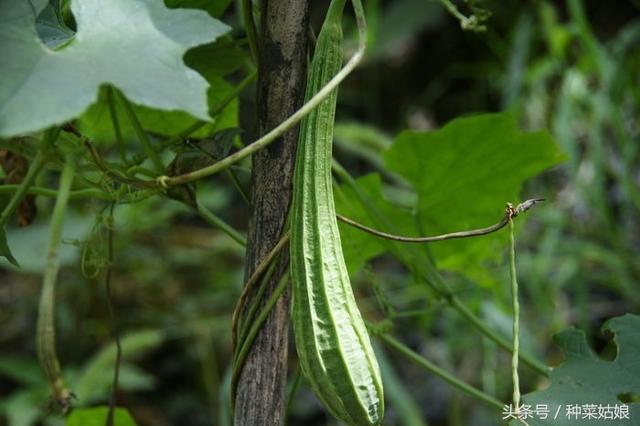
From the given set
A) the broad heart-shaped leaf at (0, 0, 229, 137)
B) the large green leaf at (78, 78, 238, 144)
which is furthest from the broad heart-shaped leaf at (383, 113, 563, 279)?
the broad heart-shaped leaf at (0, 0, 229, 137)

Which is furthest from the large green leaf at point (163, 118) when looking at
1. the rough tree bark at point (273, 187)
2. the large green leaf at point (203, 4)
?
the rough tree bark at point (273, 187)

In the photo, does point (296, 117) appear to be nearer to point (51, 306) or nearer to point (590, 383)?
point (51, 306)

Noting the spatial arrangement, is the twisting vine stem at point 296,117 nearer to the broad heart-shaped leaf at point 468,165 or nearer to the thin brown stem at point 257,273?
the thin brown stem at point 257,273

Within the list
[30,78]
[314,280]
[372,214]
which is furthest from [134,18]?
[372,214]

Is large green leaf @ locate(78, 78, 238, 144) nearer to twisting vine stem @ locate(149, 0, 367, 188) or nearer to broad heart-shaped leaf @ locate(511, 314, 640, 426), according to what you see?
twisting vine stem @ locate(149, 0, 367, 188)

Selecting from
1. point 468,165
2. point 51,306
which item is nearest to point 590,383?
point 468,165
